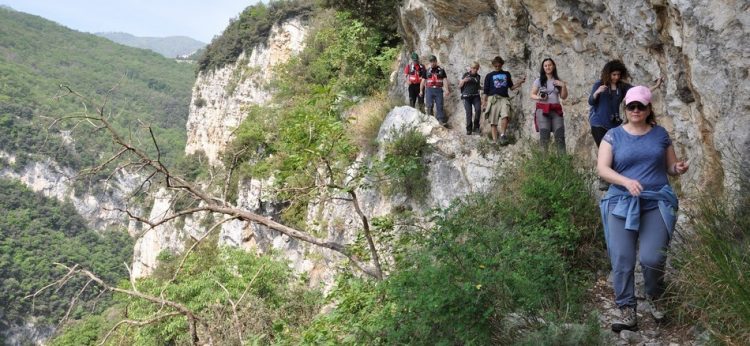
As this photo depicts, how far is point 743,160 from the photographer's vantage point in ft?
11.9

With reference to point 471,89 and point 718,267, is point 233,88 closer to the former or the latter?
point 471,89

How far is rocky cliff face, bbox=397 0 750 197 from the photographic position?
3838 mm

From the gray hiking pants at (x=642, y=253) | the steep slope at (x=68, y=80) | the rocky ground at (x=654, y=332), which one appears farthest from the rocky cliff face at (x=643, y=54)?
the steep slope at (x=68, y=80)

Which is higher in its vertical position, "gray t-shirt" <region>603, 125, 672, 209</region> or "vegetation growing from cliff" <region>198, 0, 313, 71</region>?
"vegetation growing from cliff" <region>198, 0, 313, 71</region>

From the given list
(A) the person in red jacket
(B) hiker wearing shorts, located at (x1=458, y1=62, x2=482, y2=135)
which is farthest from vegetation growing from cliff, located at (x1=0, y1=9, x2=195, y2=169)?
(B) hiker wearing shorts, located at (x1=458, y1=62, x2=482, y2=135)

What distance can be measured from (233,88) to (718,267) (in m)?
52.6

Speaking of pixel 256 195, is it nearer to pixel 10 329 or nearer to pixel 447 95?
pixel 447 95

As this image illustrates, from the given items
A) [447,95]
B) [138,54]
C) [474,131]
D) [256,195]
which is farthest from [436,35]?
[138,54]

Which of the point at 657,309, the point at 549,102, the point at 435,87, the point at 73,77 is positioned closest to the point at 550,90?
the point at 549,102

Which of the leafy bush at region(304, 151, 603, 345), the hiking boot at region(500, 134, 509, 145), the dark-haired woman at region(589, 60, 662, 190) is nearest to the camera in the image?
the leafy bush at region(304, 151, 603, 345)

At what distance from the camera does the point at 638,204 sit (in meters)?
3.19

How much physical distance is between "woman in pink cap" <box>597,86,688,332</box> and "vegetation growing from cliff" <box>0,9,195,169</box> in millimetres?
70356

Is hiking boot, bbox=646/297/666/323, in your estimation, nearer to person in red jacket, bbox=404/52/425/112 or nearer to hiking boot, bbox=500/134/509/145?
hiking boot, bbox=500/134/509/145

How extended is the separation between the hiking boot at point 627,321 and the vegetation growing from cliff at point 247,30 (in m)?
45.0
